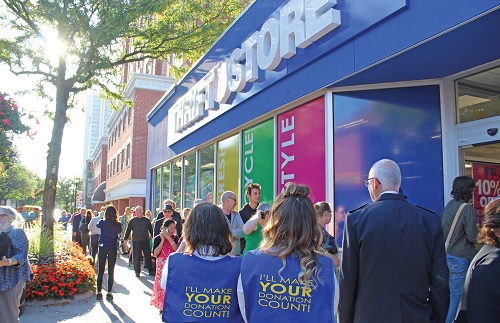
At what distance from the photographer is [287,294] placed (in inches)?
93.6

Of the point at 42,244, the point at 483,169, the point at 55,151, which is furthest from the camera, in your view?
the point at 55,151

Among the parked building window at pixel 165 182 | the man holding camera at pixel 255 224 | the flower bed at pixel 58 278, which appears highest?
the parked building window at pixel 165 182

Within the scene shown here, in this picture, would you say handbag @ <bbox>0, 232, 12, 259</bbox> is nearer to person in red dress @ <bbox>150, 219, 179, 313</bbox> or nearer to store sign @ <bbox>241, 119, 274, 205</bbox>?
person in red dress @ <bbox>150, 219, 179, 313</bbox>

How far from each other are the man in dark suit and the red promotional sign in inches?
126

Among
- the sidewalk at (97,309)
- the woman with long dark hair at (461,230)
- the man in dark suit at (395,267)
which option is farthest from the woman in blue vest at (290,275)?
the sidewalk at (97,309)

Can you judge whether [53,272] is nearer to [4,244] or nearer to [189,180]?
[4,244]

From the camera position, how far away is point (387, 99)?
19.4ft

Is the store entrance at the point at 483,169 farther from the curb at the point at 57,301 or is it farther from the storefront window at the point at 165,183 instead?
the storefront window at the point at 165,183

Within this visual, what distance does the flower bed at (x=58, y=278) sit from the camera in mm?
8453

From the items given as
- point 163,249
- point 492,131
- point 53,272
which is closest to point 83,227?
point 53,272

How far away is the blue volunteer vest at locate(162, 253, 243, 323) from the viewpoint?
2.58 metres

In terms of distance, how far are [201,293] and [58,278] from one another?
7331 mm

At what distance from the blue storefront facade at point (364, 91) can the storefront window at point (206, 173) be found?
2354 mm

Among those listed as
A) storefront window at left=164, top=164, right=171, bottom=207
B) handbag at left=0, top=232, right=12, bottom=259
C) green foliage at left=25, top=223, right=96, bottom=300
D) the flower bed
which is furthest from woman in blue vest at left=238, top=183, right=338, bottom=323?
storefront window at left=164, top=164, right=171, bottom=207
